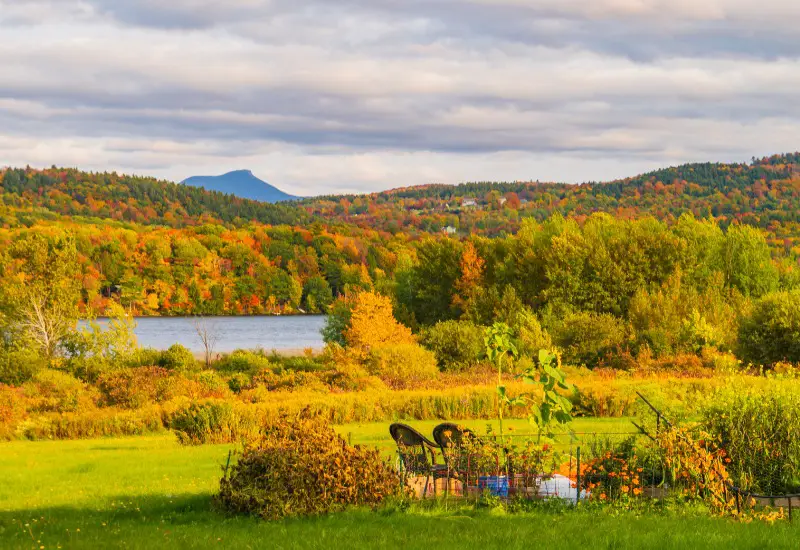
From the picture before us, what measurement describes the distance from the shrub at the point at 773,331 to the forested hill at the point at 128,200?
107 meters

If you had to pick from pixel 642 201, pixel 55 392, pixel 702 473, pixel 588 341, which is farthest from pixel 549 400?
pixel 642 201

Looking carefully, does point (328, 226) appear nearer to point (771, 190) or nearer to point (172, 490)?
point (771, 190)

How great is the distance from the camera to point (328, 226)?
117688mm

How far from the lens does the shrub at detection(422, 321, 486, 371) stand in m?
36.3

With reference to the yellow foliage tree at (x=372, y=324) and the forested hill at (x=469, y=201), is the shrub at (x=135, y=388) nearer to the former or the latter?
the yellow foliage tree at (x=372, y=324)

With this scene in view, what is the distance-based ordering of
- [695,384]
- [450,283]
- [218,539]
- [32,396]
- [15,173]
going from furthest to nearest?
[15,173]
[450,283]
[32,396]
[695,384]
[218,539]

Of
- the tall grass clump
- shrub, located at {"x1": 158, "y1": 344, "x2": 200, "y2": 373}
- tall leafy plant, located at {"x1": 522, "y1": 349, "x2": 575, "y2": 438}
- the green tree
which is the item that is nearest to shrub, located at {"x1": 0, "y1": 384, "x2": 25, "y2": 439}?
shrub, located at {"x1": 158, "y1": 344, "x2": 200, "y2": 373}

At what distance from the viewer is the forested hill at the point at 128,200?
128 metres

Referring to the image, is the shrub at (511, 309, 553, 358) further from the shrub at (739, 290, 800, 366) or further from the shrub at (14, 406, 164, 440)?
the shrub at (14, 406, 164, 440)

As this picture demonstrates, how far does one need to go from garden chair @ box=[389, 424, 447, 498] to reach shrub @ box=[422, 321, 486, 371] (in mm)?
24930

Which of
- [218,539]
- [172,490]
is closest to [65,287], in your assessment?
Result: [172,490]

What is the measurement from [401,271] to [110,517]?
153ft

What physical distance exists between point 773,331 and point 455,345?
12.5 meters

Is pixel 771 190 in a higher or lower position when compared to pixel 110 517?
higher
